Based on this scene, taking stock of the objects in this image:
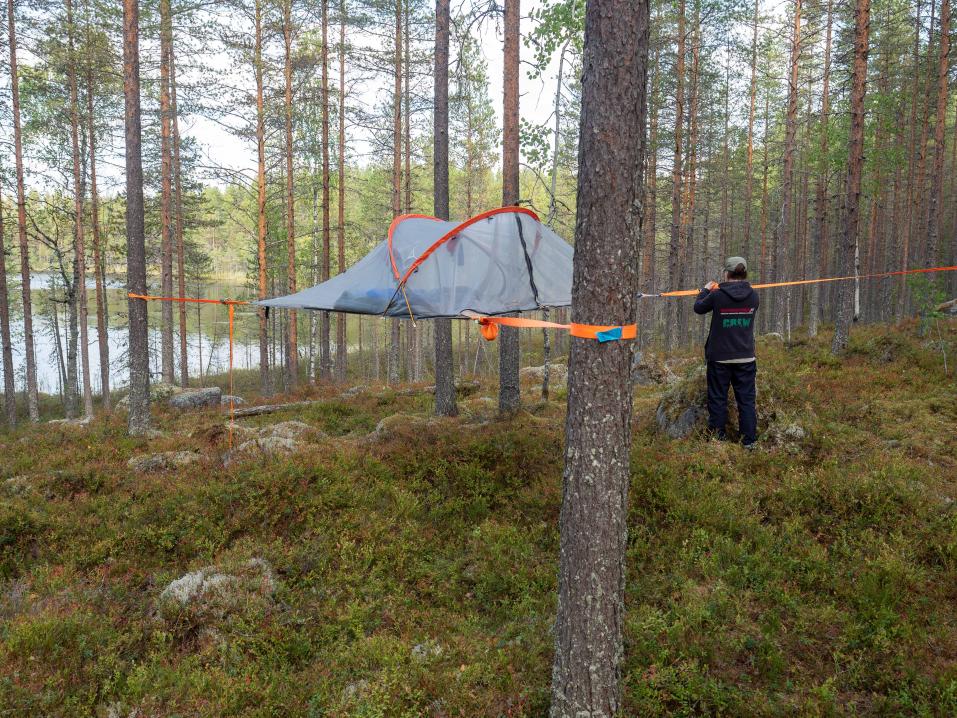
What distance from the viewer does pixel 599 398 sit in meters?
3.48

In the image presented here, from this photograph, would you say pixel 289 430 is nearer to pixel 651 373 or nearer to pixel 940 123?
pixel 651 373

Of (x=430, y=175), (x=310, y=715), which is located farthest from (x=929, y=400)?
(x=430, y=175)

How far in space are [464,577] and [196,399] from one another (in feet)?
40.3

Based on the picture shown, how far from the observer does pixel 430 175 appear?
30219 millimetres

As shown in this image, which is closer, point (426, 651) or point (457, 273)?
point (426, 651)

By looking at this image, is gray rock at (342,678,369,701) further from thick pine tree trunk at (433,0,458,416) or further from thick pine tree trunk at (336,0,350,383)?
thick pine tree trunk at (336,0,350,383)

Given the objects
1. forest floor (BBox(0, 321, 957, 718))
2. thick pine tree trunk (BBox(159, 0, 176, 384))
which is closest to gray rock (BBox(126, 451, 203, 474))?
forest floor (BBox(0, 321, 957, 718))

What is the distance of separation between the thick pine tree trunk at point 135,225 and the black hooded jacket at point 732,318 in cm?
1008

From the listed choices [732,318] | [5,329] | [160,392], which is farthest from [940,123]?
[5,329]

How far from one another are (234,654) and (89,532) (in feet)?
10.2

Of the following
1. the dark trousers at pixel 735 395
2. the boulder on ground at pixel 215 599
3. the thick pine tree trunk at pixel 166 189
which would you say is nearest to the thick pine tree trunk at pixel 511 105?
the dark trousers at pixel 735 395

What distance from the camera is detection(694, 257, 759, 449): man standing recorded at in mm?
6457

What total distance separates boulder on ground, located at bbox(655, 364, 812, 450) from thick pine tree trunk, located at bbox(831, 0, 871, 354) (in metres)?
5.94

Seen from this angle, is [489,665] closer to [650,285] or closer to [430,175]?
[650,285]
